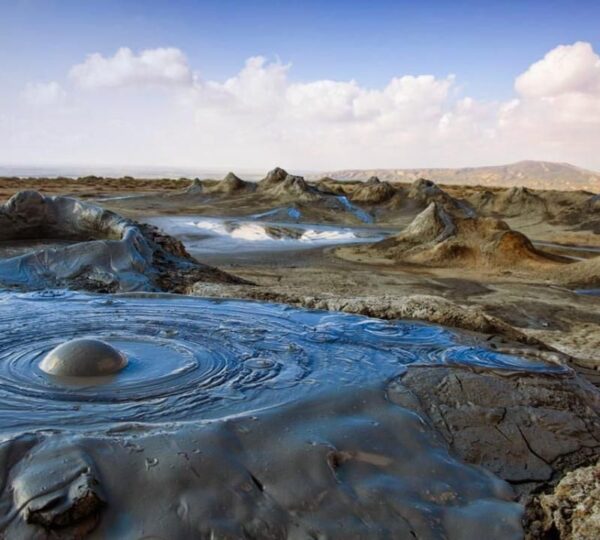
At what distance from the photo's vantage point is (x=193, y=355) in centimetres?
352

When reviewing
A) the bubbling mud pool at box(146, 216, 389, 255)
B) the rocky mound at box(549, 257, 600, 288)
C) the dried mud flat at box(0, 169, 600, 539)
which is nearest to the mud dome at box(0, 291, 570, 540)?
the dried mud flat at box(0, 169, 600, 539)

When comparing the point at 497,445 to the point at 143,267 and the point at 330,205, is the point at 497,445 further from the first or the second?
the point at 330,205

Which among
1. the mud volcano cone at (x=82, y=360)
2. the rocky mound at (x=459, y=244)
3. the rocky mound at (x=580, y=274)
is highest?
the mud volcano cone at (x=82, y=360)

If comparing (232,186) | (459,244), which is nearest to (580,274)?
(459,244)

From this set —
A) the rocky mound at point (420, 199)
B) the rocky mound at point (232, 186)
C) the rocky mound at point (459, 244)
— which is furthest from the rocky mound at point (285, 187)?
the rocky mound at point (459, 244)

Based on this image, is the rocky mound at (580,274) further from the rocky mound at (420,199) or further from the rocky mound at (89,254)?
the rocky mound at (420,199)

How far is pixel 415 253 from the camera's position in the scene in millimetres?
12398

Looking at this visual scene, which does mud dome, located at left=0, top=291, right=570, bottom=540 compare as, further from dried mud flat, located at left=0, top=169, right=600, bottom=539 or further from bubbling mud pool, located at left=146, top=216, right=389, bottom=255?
bubbling mud pool, located at left=146, top=216, right=389, bottom=255

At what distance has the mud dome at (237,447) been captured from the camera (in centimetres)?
200

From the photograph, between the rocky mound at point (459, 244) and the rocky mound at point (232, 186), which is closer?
the rocky mound at point (459, 244)

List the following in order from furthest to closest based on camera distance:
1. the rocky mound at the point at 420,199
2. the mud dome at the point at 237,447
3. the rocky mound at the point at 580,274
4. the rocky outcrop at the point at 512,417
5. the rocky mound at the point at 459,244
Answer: the rocky mound at the point at 420,199
the rocky mound at the point at 459,244
the rocky mound at the point at 580,274
the rocky outcrop at the point at 512,417
the mud dome at the point at 237,447

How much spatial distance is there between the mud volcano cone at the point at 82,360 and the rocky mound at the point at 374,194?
2123 cm

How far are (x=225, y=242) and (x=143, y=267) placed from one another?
24.5 feet

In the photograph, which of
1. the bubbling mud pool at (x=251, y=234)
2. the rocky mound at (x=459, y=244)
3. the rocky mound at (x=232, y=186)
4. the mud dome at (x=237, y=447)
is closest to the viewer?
the mud dome at (x=237, y=447)
